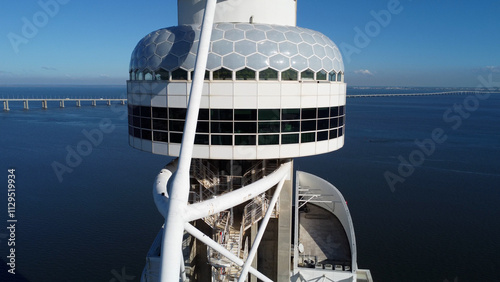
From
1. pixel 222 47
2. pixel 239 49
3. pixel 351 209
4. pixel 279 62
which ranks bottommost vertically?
pixel 351 209

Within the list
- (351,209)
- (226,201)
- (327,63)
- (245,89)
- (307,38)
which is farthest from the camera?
(351,209)

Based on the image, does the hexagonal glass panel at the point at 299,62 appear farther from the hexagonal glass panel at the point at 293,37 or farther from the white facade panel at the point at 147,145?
the white facade panel at the point at 147,145

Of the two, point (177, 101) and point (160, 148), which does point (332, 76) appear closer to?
point (177, 101)

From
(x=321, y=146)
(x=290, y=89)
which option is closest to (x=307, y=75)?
(x=290, y=89)

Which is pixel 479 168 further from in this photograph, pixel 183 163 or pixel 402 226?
pixel 183 163

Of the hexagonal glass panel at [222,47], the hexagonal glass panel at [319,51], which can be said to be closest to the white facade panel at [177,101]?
the hexagonal glass panel at [222,47]
